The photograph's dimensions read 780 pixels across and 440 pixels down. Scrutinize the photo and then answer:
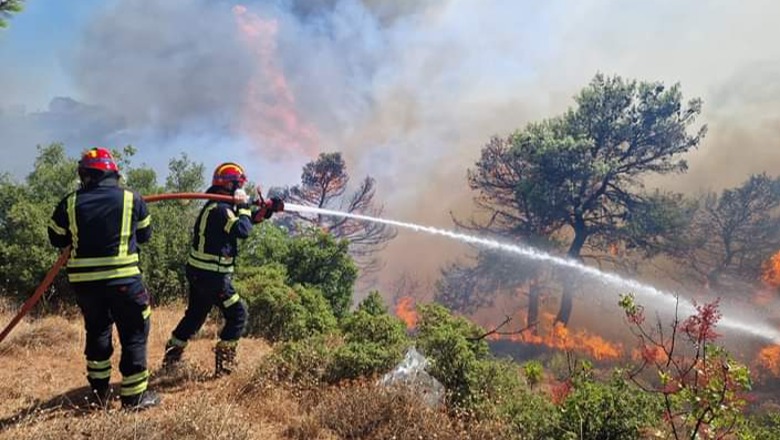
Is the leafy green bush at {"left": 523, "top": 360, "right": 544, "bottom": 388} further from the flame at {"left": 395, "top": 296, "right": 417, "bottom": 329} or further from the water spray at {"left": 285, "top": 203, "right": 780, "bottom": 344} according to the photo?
the flame at {"left": 395, "top": 296, "right": 417, "bottom": 329}

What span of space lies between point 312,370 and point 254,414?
3.32ft

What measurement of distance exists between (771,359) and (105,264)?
955 inches

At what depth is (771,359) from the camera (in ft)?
65.0

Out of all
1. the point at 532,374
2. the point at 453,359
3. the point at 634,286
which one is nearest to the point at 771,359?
the point at 634,286

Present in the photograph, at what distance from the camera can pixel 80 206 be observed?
3.93 meters

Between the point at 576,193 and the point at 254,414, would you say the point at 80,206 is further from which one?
the point at 576,193

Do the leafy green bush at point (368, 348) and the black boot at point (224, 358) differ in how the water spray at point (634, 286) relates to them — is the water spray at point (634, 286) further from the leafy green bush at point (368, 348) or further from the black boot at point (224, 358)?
the black boot at point (224, 358)

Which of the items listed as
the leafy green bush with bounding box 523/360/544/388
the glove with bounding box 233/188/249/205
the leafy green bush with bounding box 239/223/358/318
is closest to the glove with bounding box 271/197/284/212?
the glove with bounding box 233/188/249/205

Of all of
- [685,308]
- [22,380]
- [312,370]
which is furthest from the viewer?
[685,308]

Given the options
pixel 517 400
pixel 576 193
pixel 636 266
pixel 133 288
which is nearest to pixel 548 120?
pixel 576 193

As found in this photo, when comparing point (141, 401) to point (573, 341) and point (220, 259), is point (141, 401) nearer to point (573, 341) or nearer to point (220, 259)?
point (220, 259)

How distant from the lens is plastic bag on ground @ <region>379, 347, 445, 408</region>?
488cm

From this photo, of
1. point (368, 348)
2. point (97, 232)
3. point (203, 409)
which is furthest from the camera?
point (368, 348)

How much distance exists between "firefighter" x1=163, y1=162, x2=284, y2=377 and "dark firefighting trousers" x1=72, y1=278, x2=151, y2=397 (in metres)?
0.91
